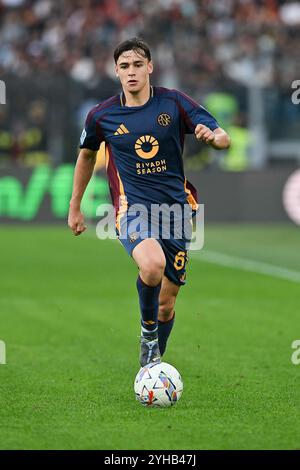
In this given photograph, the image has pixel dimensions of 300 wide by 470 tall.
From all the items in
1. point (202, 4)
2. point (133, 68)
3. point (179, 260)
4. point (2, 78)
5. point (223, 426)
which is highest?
point (202, 4)

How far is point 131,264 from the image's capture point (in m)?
17.1

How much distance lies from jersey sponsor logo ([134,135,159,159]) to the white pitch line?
7.56 meters

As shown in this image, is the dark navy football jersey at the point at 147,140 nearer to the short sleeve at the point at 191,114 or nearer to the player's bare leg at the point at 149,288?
the short sleeve at the point at 191,114

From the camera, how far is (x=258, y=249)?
1942 cm

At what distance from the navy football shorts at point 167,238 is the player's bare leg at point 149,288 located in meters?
0.10

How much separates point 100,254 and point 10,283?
4468mm

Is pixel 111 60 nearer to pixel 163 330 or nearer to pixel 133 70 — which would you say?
pixel 163 330

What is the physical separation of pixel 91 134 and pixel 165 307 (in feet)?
4.15

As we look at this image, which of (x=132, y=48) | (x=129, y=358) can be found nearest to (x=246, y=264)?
(x=129, y=358)

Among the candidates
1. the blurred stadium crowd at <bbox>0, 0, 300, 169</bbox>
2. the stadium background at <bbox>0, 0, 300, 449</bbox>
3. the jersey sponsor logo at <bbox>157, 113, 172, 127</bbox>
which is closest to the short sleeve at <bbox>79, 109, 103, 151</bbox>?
the jersey sponsor logo at <bbox>157, 113, 172, 127</bbox>

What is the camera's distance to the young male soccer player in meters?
7.41

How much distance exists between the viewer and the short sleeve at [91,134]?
25.2 feet
